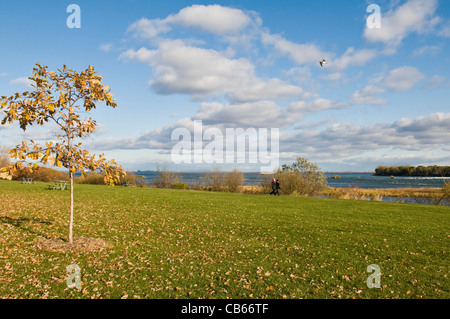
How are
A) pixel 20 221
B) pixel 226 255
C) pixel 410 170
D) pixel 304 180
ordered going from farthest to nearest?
pixel 410 170
pixel 304 180
pixel 20 221
pixel 226 255

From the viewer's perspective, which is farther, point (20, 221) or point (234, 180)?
point (234, 180)

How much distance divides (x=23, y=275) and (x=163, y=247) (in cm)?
426

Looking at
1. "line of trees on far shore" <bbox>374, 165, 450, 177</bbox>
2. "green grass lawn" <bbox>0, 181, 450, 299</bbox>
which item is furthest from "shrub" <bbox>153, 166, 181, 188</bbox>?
"line of trees on far shore" <bbox>374, 165, 450, 177</bbox>

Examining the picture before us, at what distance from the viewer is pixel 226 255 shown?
32.1ft

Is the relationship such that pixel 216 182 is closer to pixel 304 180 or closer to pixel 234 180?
pixel 234 180

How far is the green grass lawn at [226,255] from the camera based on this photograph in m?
7.17

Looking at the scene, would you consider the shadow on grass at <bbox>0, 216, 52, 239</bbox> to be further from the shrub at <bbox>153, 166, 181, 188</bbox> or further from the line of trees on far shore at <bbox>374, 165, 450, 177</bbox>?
the line of trees on far shore at <bbox>374, 165, 450, 177</bbox>

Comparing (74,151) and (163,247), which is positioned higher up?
(74,151)

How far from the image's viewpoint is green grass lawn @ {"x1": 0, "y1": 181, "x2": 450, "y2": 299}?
7172 mm

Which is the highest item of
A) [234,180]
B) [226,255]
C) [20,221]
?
[234,180]

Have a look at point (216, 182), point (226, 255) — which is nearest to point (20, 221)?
point (226, 255)

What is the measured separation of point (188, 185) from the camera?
46375 mm

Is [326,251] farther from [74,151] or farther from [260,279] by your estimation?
[74,151]
